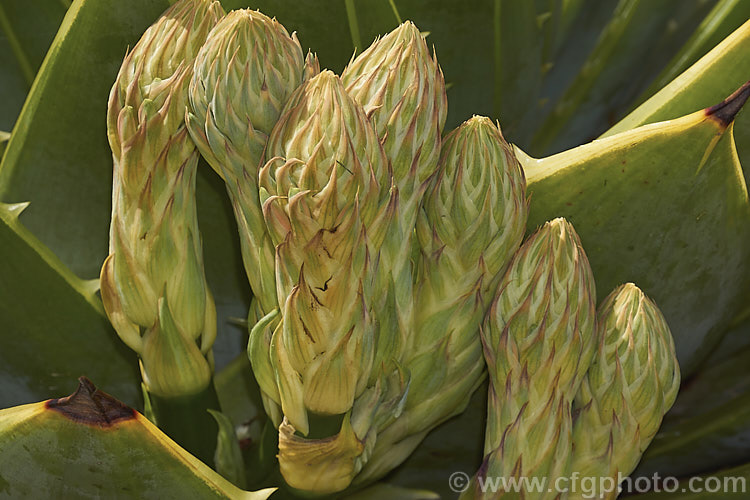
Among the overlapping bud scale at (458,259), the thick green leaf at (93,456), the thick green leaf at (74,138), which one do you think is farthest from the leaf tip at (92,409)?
the thick green leaf at (74,138)

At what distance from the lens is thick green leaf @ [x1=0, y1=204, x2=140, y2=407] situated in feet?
2.55

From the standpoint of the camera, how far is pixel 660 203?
0.72 m

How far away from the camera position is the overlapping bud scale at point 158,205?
0.63m

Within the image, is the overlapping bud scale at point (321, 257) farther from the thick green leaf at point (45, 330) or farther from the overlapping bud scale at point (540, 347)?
the thick green leaf at point (45, 330)

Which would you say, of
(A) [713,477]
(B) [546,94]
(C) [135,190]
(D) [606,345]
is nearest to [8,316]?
(C) [135,190]

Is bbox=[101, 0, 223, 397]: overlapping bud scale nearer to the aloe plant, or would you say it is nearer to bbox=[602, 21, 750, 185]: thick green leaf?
the aloe plant

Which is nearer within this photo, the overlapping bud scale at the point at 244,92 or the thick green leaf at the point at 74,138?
the overlapping bud scale at the point at 244,92

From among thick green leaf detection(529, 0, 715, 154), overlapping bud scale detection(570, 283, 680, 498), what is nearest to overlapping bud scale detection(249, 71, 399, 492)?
overlapping bud scale detection(570, 283, 680, 498)

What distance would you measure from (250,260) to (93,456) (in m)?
0.19

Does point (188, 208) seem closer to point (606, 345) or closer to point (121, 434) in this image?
point (121, 434)

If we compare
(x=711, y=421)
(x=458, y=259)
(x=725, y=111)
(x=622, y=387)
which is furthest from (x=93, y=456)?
(x=711, y=421)

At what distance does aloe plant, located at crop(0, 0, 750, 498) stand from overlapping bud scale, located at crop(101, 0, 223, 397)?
65mm
